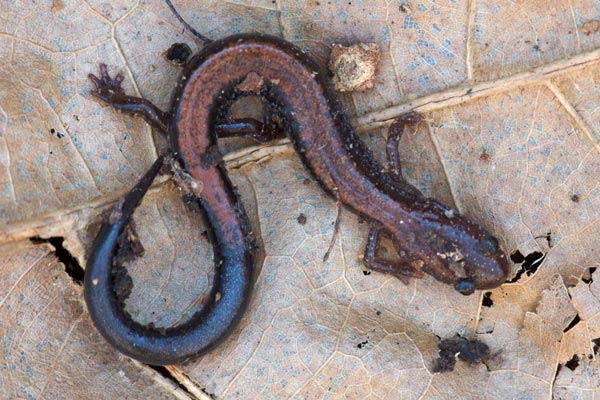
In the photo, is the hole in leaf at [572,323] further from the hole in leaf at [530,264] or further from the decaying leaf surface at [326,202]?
the hole in leaf at [530,264]

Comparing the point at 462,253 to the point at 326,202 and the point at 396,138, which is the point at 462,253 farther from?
the point at 326,202

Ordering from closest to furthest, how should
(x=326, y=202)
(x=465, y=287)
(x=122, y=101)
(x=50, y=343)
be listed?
(x=50, y=343) → (x=122, y=101) → (x=465, y=287) → (x=326, y=202)

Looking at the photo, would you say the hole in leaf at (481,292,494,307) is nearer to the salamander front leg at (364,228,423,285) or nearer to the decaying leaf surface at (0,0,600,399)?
the decaying leaf surface at (0,0,600,399)

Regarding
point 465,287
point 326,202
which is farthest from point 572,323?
point 326,202

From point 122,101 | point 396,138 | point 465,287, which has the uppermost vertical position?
point 122,101

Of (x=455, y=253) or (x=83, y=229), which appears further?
(x=455, y=253)

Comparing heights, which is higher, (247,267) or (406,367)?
(247,267)

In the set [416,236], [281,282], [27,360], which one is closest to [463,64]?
[416,236]

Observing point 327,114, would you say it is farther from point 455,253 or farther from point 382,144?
point 455,253
